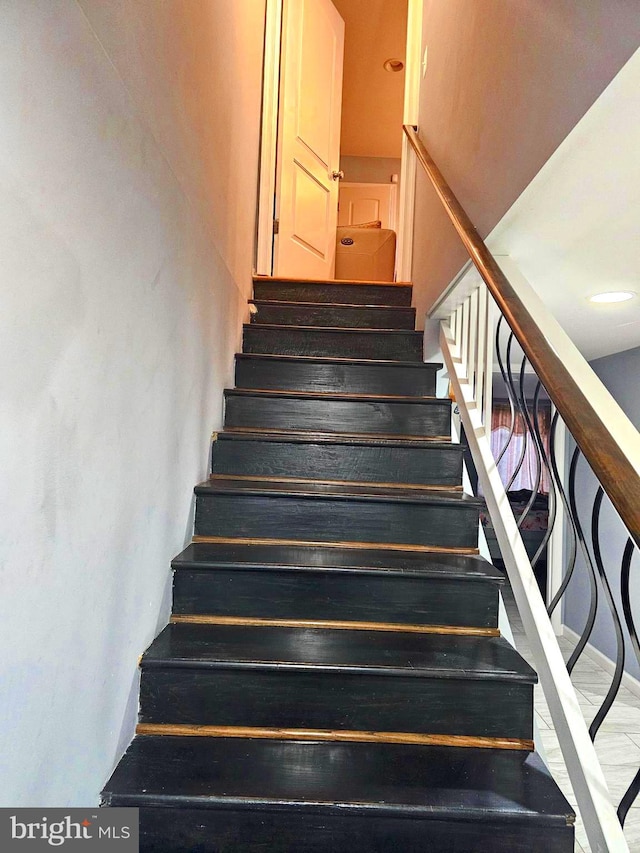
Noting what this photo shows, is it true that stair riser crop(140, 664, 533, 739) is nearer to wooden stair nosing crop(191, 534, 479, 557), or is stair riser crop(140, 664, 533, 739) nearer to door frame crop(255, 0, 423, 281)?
wooden stair nosing crop(191, 534, 479, 557)

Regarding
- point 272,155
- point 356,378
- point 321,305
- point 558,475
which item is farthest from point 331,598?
point 272,155

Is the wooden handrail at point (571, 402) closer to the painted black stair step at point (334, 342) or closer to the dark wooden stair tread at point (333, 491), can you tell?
the dark wooden stair tread at point (333, 491)

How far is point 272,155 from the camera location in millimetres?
3334

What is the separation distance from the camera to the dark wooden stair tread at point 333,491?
6.11ft

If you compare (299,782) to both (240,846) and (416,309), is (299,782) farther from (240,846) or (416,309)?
(416,309)

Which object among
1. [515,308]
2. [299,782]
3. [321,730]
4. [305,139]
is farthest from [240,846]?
[305,139]

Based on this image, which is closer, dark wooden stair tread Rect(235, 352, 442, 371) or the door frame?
dark wooden stair tread Rect(235, 352, 442, 371)

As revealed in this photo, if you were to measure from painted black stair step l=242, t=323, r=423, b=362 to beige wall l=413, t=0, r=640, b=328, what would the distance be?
0.22 meters

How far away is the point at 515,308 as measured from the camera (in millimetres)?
1380

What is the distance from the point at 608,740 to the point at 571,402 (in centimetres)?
220

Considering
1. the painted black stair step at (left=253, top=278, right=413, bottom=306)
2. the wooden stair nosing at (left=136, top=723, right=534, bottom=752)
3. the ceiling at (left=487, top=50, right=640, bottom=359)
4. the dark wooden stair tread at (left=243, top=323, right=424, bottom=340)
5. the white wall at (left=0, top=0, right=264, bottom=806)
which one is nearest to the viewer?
the white wall at (left=0, top=0, right=264, bottom=806)

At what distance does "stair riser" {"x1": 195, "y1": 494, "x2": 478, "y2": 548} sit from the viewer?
1.87 meters

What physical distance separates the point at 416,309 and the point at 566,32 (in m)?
1.73

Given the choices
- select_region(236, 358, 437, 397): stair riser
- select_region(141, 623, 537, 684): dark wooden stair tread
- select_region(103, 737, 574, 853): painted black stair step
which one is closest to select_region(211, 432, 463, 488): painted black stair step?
select_region(236, 358, 437, 397): stair riser
